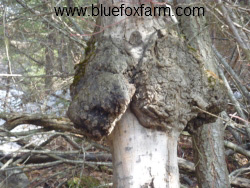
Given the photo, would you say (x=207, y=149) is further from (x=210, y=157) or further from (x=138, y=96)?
(x=138, y=96)

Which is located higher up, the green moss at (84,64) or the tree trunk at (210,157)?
the green moss at (84,64)

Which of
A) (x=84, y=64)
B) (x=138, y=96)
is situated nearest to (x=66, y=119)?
(x=84, y=64)

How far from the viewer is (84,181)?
4.14 m

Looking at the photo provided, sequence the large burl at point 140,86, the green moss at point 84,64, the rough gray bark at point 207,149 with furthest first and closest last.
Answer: the rough gray bark at point 207,149, the green moss at point 84,64, the large burl at point 140,86

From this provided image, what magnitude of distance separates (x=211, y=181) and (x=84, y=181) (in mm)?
1746

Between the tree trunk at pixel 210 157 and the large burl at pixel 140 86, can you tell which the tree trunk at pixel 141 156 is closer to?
the large burl at pixel 140 86

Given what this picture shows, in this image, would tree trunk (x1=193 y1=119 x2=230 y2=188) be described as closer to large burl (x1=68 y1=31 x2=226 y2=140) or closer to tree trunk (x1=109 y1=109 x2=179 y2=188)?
large burl (x1=68 y1=31 x2=226 y2=140)

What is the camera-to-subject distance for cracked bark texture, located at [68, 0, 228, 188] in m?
1.87

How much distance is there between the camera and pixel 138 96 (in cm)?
194

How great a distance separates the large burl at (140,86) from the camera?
1864 mm

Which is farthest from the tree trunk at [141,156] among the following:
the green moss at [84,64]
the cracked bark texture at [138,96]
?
the green moss at [84,64]

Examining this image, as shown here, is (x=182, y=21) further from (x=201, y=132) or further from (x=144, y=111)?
(x=144, y=111)

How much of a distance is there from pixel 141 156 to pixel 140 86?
442 millimetres

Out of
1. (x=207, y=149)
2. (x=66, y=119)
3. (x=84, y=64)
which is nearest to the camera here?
(x=84, y=64)
